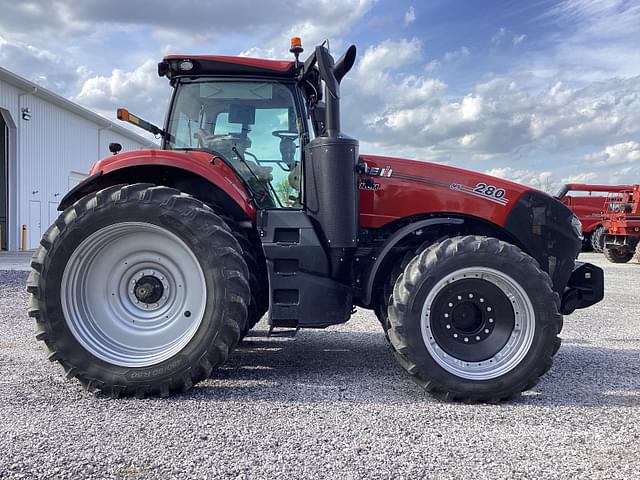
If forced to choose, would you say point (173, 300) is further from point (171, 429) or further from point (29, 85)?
point (29, 85)

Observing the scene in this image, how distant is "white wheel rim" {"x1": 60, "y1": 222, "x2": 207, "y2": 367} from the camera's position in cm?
368

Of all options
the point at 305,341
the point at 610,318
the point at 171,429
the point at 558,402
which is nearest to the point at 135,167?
the point at 171,429

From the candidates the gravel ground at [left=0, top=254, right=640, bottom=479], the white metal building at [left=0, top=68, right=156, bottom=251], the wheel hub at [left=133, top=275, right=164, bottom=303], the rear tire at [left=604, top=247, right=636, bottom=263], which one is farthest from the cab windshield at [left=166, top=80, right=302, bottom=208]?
the white metal building at [left=0, top=68, right=156, bottom=251]

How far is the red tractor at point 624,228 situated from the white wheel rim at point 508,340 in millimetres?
14385

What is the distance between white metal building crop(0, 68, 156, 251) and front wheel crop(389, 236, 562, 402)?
60.4 ft

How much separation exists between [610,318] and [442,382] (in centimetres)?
499

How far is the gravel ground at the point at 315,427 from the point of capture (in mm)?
2582

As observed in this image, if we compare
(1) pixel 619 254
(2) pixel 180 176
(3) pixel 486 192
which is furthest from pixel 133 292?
(1) pixel 619 254

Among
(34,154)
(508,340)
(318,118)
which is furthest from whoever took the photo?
(34,154)

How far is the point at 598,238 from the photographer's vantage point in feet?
59.3

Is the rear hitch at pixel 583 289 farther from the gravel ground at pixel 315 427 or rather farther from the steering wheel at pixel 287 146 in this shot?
the steering wheel at pixel 287 146

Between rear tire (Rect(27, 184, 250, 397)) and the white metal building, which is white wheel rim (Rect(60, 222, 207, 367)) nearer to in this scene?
rear tire (Rect(27, 184, 250, 397))

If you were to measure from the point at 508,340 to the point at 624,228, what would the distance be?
48.5 feet

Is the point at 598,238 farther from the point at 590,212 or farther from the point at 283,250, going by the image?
the point at 283,250
